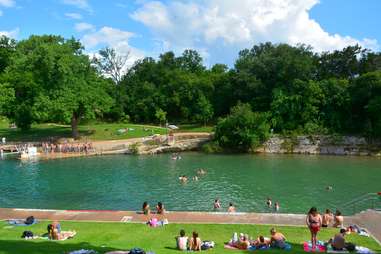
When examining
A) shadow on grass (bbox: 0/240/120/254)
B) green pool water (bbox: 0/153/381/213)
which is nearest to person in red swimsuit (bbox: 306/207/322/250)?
shadow on grass (bbox: 0/240/120/254)

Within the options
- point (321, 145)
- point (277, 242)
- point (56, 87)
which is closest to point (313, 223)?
point (277, 242)

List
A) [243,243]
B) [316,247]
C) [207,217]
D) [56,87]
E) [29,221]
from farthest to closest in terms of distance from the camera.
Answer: [56,87]
[207,217]
[29,221]
[243,243]
[316,247]

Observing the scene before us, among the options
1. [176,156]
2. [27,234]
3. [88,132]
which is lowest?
[27,234]

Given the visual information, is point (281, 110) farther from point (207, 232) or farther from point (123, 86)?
point (207, 232)

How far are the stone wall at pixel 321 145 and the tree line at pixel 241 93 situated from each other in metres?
1.79

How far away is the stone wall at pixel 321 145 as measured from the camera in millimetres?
59000

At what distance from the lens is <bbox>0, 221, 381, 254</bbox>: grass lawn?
18109mm

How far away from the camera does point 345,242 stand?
59.6 feet

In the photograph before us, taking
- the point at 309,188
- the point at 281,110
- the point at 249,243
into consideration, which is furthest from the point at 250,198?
the point at 281,110

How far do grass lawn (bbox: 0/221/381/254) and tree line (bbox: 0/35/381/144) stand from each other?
39721mm

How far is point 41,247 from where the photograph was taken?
1777cm

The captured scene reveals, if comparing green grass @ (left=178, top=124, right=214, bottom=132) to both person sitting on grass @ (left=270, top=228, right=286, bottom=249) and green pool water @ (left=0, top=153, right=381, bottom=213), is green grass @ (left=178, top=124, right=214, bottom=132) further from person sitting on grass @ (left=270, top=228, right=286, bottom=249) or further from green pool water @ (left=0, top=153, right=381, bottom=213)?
person sitting on grass @ (left=270, top=228, right=286, bottom=249)

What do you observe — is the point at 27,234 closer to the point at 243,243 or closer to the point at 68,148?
the point at 243,243

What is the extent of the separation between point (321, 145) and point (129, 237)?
44.8 m
